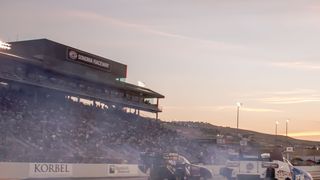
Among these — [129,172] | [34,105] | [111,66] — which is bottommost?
[129,172]

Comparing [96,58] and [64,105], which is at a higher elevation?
[96,58]

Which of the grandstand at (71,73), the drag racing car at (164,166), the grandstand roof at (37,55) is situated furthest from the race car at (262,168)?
the grandstand roof at (37,55)

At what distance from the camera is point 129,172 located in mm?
44750

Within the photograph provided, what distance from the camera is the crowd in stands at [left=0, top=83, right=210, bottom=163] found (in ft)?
142

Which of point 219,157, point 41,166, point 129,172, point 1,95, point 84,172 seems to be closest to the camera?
point 41,166

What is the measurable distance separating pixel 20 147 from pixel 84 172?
19.2 ft

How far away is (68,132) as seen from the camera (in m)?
53.0

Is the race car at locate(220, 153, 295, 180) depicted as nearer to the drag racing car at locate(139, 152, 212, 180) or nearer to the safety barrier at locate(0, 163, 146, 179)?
the drag racing car at locate(139, 152, 212, 180)

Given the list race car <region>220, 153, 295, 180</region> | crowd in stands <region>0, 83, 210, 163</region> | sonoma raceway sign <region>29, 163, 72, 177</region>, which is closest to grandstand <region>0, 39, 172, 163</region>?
crowd in stands <region>0, 83, 210, 163</region>

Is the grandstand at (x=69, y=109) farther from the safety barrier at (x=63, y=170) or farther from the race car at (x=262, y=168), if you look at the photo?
the race car at (x=262, y=168)

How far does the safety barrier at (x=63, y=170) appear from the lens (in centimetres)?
3272

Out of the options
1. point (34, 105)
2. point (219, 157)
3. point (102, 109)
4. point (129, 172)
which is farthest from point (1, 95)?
point (219, 157)

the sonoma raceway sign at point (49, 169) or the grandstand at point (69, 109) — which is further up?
the grandstand at point (69, 109)

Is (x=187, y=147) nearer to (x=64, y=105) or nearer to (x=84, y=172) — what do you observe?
(x=64, y=105)
